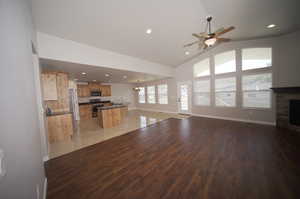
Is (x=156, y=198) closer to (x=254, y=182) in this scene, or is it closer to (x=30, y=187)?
(x=30, y=187)

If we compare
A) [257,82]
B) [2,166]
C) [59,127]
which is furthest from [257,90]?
[59,127]

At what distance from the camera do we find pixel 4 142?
768 mm

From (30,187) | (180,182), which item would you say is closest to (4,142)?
(30,187)

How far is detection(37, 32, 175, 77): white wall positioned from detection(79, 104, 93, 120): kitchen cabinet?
4.68m

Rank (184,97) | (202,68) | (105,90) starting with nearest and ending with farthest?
1. (202,68)
2. (184,97)
3. (105,90)

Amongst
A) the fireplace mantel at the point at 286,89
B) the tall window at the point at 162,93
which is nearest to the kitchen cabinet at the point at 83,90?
the tall window at the point at 162,93

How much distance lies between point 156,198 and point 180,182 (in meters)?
0.49

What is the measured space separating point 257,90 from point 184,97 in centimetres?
349

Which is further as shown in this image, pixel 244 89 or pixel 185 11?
pixel 244 89

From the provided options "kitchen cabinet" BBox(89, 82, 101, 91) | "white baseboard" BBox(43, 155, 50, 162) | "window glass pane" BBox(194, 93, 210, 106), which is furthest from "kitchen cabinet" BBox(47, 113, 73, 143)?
"window glass pane" BBox(194, 93, 210, 106)

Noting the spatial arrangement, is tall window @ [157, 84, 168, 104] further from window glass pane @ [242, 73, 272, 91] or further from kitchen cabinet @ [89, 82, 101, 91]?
kitchen cabinet @ [89, 82, 101, 91]

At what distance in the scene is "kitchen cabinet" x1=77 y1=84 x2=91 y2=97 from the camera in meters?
7.14

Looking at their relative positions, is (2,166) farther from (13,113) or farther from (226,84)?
(226,84)

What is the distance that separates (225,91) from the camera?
5.51m
